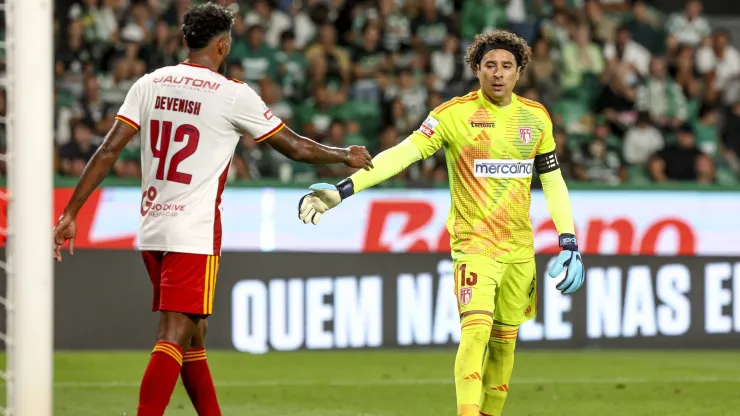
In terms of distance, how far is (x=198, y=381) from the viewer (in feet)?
20.7

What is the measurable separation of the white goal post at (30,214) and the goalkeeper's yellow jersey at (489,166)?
2340 mm

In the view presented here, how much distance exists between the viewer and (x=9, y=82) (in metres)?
4.95

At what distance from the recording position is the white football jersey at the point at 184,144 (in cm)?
593

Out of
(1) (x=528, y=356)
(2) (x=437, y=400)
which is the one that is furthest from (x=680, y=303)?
(2) (x=437, y=400)

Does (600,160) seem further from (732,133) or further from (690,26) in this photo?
(690,26)

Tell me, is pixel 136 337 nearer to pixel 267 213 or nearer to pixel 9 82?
pixel 267 213

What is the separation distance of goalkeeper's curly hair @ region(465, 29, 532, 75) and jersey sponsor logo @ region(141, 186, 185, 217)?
6.06 feet

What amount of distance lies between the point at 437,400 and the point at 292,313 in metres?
3.24

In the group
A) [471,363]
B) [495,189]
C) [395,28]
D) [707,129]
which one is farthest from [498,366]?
[707,129]

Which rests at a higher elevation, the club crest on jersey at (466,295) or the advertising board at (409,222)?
the advertising board at (409,222)

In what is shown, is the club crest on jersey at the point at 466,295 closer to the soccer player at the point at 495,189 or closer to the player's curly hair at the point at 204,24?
the soccer player at the point at 495,189

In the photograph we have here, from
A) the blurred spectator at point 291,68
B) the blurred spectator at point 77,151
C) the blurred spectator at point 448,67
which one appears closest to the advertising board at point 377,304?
the blurred spectator at point 77,151

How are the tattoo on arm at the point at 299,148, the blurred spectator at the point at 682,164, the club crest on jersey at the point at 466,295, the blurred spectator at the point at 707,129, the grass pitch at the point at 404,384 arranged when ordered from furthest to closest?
the blurred spectator at the point at 707,129
the blurred spectator at the point at 682,164
the grass pitch at the point at 404,384
the club crest on jersey at the point at 466,295
the tattoo on arm at the point at 299,148

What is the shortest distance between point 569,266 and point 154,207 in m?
2.15
